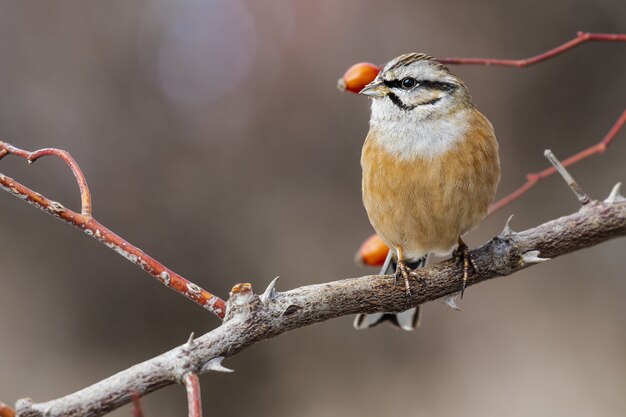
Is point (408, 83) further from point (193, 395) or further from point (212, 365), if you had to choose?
point (193, 395)

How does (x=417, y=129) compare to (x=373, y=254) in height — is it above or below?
above

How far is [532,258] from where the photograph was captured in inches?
104

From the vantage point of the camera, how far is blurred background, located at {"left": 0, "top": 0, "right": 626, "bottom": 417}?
6.30 m

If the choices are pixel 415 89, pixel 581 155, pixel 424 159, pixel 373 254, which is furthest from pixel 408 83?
pixel 581 155

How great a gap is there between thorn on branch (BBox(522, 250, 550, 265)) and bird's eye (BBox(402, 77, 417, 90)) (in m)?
0.88

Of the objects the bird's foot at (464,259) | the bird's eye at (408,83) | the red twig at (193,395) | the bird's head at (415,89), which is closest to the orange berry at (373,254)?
the bird's foot at (464,259)

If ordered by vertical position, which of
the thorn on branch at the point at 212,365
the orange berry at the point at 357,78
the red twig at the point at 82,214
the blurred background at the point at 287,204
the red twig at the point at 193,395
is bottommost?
the red twig at the point at 193,395

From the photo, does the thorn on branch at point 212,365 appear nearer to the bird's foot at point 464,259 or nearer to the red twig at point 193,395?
the red twig at point 193,395

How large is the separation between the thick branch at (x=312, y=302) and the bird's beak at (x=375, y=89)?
29.7 inches

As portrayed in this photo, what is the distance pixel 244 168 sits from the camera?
678cm

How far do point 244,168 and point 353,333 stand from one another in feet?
5.70

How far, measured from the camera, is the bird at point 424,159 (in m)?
3.09

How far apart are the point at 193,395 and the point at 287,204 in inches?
201

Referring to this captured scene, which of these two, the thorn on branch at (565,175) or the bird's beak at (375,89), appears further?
the bird's beak at (375,89)
